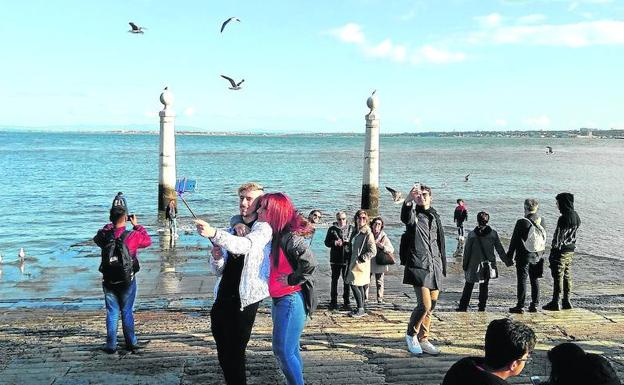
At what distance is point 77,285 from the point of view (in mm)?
13008

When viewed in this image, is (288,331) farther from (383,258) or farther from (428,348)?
(383,258)

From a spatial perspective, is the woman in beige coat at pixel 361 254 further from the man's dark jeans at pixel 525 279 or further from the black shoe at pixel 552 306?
the black shoe at pixel 552 306

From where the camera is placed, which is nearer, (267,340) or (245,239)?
A: (245,239)

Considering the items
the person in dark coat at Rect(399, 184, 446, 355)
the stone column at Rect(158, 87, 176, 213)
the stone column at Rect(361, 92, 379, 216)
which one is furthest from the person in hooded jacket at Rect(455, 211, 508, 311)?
the stone column at Rect(158, 87, 176, 213)

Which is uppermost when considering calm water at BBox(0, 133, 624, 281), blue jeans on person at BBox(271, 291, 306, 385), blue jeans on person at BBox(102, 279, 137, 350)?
blue jeans on person at BBox(271, 291, 306, 385)

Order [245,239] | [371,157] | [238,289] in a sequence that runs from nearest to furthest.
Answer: [245,239] → [238,289] → [371,157]

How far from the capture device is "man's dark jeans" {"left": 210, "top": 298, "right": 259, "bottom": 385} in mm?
4383

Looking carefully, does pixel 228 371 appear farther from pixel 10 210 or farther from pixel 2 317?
pixel 10 210

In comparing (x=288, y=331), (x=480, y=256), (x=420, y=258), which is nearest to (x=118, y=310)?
(x=288, y=331)

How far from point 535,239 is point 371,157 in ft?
52.1

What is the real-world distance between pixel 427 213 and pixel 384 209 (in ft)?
81.1

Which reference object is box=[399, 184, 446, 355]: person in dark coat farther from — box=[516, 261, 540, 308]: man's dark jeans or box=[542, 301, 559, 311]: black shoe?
box=[542, 301, 559, 311]: black shoe

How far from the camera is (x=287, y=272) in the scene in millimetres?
4609

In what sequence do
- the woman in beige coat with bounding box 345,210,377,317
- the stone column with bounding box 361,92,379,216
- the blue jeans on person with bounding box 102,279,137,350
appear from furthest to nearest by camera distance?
the stone column with bounding box 361,92,379,216, the woman in beige coat with bounding box 345,210,377,317, the blue jeans on person with bounding box 102,279,137,350
